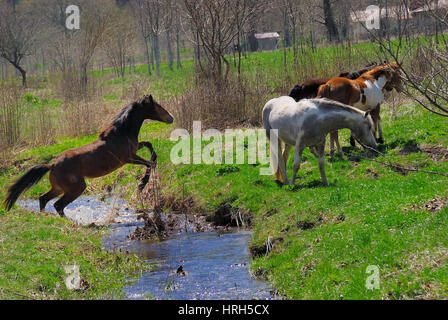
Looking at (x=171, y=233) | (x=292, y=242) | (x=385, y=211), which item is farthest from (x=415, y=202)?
(x=171, y=233)

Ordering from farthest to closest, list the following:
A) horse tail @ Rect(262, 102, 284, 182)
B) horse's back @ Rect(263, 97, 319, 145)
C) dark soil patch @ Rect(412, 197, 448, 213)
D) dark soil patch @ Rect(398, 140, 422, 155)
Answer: dark soil patch @ Rect(398, 140, 422, 155) < horse tail @ Rect(262, 102, 284, 182) < horse's back @ Rect(263, 97, 319, 145) < dark soil patch @ Rect(412, 197, 448, 213)

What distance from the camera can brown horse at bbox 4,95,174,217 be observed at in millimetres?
Answer: 12109

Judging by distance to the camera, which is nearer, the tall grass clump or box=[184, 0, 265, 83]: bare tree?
the tall grass clump

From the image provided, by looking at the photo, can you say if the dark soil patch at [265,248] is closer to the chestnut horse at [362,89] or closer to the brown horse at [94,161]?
the brown horse at [94,161]

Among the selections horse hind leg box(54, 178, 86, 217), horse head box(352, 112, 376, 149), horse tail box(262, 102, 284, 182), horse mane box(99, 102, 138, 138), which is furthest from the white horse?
horse hind leg box(54, 178, 86, 217)

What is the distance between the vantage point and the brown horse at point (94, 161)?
12109 mm

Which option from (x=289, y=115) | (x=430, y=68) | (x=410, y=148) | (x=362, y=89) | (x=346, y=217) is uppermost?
(x=430, y=68)

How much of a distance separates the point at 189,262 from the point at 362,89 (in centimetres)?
644

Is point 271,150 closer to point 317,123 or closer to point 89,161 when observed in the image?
point 317,123

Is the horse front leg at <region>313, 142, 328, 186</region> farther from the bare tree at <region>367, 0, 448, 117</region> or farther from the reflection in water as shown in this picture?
the bare tree at <region>367, 0, 448, 117</region>

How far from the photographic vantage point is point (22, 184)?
11797 millimetres

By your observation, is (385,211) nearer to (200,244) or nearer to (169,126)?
(200,244)

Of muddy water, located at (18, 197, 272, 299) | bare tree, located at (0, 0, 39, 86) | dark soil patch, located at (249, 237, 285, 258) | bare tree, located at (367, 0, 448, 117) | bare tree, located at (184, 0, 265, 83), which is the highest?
bare tree, located at (0, 0, 39, 86)

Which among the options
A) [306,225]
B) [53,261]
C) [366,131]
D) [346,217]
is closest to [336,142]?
[366,131]
